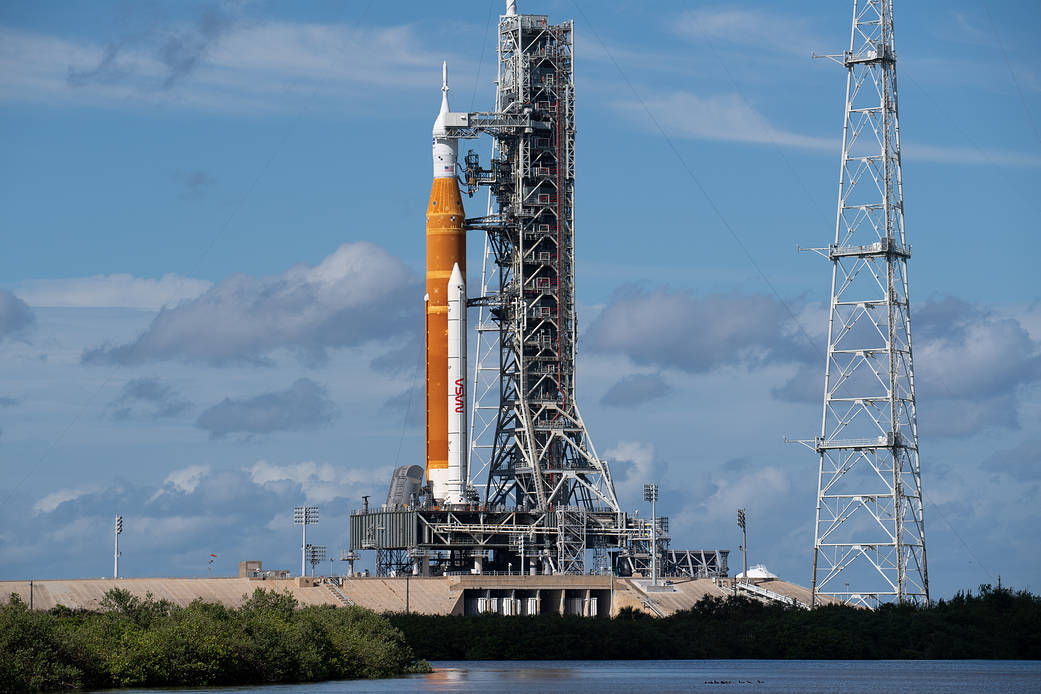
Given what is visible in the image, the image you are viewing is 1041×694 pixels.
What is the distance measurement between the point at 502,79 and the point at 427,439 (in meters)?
27.5

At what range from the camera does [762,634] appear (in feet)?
407

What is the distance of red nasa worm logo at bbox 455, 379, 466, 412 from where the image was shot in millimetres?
133875

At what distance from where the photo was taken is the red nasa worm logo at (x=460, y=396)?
5271 inches

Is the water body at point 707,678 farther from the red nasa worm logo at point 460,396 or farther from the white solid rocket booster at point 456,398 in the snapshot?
the red nasa worm logo at point 460,396

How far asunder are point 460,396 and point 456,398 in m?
0.31

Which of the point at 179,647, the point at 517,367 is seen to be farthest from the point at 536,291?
the point at 179,647

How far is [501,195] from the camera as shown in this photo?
13912 cm

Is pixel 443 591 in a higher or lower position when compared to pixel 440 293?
lower

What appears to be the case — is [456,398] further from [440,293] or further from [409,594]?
[409,594]

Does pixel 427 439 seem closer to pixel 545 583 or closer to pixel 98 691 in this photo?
pixel 545 583

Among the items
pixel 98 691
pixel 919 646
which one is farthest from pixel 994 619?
pixel 98 691

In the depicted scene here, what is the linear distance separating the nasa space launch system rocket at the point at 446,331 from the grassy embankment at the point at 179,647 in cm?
3508

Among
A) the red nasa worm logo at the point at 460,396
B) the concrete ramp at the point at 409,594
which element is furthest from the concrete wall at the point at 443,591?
the red nasa worm logo at the point at 460,396

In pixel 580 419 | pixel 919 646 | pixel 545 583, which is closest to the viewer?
pixel 919 646
